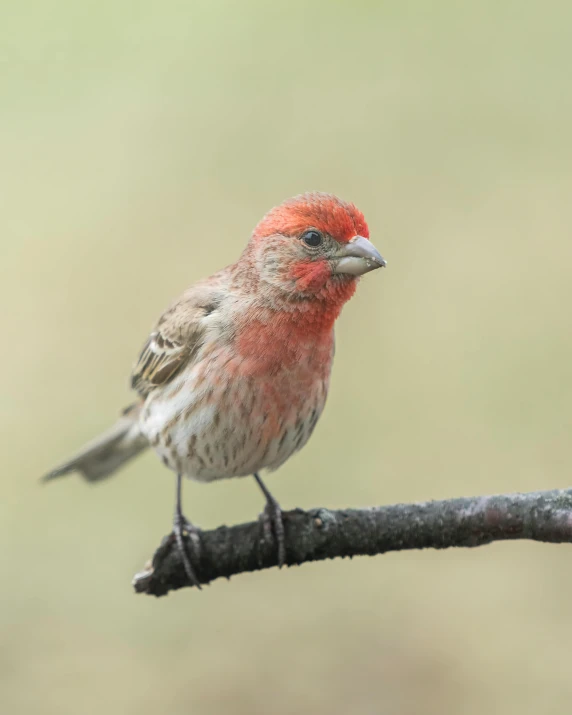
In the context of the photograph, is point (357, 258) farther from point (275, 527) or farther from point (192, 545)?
point (192, 545)

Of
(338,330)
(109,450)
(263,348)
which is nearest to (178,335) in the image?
(263,348)

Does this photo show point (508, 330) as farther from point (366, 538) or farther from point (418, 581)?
point (366, 538)

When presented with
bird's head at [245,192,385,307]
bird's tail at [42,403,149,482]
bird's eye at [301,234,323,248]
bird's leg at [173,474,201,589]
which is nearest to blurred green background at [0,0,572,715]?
bird's tail at [42,403,149,482]

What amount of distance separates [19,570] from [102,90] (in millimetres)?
4117

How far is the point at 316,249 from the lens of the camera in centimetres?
446

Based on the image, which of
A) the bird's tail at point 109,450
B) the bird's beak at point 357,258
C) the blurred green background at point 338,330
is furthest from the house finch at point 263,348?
the blurred green background at point 338,330

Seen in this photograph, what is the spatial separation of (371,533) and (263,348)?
1.03 metres

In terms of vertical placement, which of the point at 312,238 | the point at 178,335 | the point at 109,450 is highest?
the point at 312,238

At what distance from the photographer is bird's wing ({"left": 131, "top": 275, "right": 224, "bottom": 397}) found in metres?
5.02

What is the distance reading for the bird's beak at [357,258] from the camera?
13.9ft

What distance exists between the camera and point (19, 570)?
23.4ft

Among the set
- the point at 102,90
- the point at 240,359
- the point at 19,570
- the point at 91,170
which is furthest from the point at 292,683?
the point at 102,90

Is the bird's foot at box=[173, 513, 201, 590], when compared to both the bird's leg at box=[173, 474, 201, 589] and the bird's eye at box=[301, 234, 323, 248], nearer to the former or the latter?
the bird's leg at box=[173, 474, 201, 589]

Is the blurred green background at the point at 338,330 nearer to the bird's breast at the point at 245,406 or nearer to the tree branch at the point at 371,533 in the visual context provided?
the bird's breast at the point at 245,406
